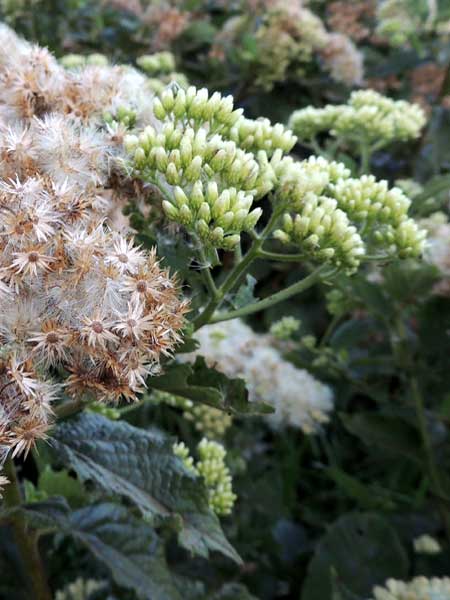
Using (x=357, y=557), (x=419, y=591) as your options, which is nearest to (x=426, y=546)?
(x=357, y=557)

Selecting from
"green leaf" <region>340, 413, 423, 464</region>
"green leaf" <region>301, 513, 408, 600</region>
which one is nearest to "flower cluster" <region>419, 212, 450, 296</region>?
"green leaf" <region>340, 413, 423, 464</region>

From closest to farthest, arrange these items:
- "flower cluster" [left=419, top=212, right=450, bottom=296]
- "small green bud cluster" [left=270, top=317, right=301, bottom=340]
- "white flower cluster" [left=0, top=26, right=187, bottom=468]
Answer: "white flower cluster" [left=0, top=26, right=187, bottom=468] → "flower cluster" [left=419, top=212, right=450, bottom=296] → "small green bud cluster" [left=270, top=317, right=301, bottom=340]

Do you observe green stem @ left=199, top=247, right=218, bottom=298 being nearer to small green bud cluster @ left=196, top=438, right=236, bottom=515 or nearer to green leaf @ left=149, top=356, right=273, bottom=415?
green leaf @ left=149, top=356, right=273, bottom=415

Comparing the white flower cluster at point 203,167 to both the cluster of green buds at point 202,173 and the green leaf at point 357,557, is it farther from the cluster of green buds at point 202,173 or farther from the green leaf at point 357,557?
the green leaf at point 357,557

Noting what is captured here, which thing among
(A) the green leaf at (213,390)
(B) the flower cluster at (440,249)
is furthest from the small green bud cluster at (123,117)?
(B) the flower cluster at (440,249)

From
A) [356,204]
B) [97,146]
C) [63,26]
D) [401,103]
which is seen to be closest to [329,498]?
[401,103]

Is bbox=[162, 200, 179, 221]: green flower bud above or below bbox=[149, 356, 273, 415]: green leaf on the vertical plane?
above
